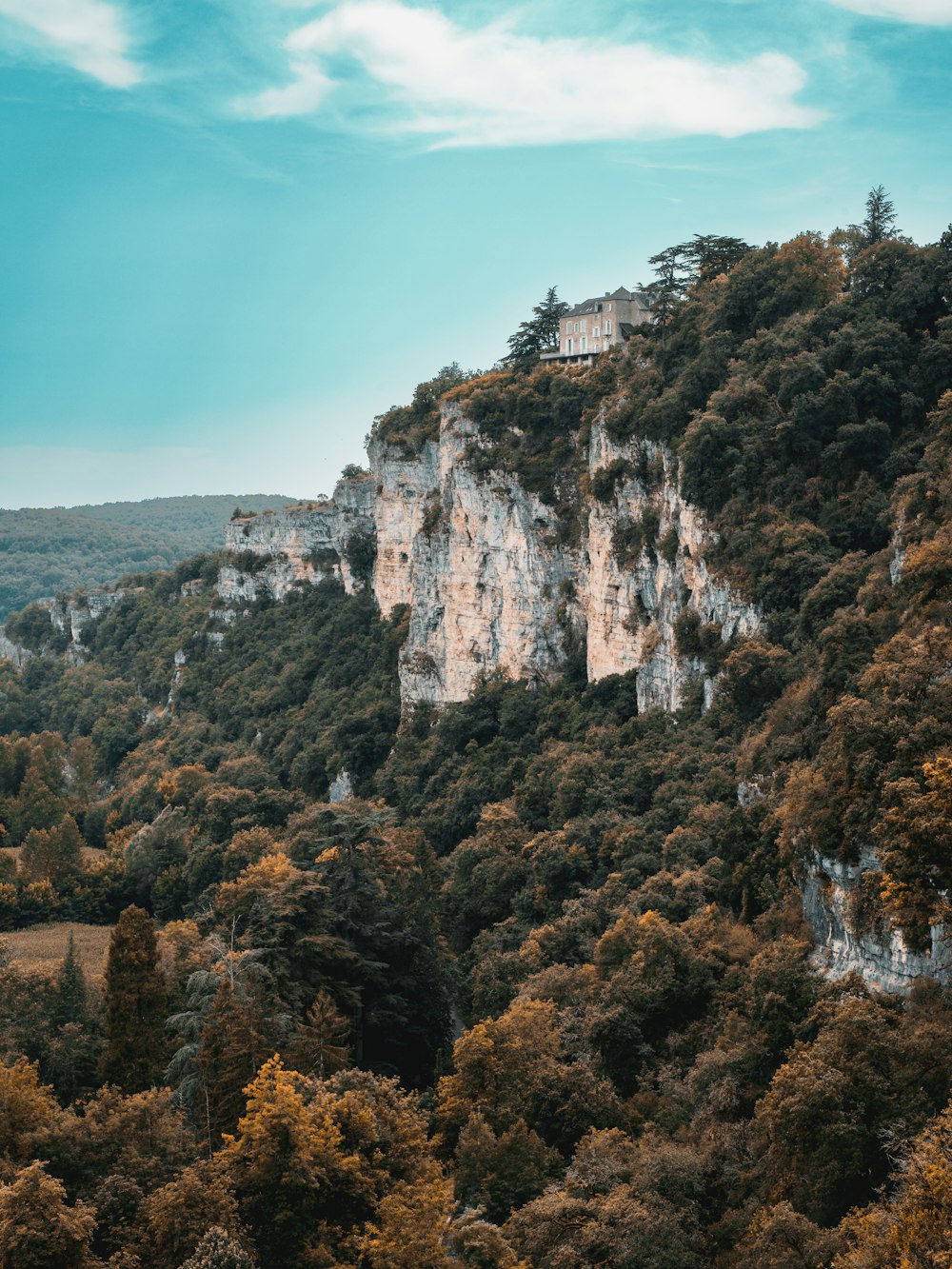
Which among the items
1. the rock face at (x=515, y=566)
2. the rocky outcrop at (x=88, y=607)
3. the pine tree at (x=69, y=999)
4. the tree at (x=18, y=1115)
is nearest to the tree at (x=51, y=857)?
the rock face at (x=515, y=566)

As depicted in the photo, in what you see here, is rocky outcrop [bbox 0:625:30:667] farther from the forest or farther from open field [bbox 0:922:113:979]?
open field [bbox 0:922:113:979]

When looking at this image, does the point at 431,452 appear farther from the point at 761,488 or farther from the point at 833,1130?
the point at 833,1130

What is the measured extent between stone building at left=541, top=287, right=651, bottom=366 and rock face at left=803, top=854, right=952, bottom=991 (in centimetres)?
4831

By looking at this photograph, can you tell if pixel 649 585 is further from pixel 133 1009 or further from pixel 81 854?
pixel 81 854

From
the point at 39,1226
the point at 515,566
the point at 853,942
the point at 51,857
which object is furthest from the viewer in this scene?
the point at 515,566

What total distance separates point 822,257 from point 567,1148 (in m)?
41.8

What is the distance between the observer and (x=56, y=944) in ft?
184

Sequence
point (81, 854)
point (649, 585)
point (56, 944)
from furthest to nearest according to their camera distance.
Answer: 1. point (81, 854)
2. point (649, 585)
3. point (56, 944)

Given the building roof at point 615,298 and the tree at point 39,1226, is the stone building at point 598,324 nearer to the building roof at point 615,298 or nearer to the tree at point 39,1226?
the building roof at point 615,298

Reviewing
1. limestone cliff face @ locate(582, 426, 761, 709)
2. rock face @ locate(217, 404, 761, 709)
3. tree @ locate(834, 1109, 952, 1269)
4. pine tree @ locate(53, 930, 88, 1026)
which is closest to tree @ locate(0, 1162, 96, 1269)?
tree @ locate(834, 1109, 952, 1269)

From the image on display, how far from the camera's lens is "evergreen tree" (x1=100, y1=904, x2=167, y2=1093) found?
3553 centimetres

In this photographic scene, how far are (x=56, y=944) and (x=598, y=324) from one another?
151 ft

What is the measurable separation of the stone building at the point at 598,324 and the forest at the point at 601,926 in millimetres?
2854

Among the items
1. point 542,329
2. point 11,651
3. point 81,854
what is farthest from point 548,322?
point 11,651
